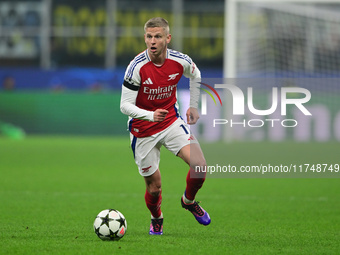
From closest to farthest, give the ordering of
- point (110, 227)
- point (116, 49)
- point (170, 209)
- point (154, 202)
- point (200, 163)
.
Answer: point (110, 227), point (200, 163), point (154, 202), point (170, 209), point (116, 49)

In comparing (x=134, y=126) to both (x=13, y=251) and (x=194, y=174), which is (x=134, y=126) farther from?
(x=13, y=251)

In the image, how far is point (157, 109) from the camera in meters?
7.20

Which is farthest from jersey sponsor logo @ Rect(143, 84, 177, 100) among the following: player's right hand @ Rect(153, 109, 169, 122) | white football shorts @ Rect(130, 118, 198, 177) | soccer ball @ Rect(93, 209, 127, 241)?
soccer ball @ Rect(93, 209, 127, 241)

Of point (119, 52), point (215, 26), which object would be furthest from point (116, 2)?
point (215, 26)

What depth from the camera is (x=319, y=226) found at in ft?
27.0

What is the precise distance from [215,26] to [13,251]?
27302 mm

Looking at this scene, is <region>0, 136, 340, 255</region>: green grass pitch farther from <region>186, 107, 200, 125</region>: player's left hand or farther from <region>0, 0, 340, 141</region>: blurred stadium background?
<region>0, 0, 340, 141</region>: blurred stadium background

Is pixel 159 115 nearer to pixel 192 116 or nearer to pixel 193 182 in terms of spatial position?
pixel 192 116

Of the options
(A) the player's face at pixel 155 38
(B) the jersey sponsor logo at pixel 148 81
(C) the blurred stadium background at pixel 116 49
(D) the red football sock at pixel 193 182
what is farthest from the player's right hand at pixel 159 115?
(C) the blurred stadium background at pixel 116 49

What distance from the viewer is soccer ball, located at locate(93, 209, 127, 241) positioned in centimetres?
688

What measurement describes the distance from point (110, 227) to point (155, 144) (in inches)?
42.5

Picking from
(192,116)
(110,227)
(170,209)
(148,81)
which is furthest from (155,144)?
(170,209)

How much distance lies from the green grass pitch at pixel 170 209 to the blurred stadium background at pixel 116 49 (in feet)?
16.7

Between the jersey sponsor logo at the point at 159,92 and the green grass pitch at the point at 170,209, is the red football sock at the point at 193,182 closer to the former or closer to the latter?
the green grass pitch at the point at 170,209
